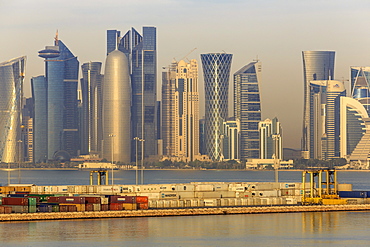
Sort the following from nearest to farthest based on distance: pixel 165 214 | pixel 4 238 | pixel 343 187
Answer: pixel 4 238 → pixel 165 214 → pixel 343 187

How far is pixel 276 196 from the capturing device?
95.4 m

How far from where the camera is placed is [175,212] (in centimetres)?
8531

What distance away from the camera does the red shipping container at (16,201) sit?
3191 inches

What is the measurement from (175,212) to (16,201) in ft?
48.8

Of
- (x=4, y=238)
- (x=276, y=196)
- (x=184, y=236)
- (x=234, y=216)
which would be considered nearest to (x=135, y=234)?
(x=184, y=236)

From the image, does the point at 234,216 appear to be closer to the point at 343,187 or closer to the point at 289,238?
the point at 289,238

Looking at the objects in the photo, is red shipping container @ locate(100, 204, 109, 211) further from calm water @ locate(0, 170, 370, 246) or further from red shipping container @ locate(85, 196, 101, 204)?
calm water @ locate(0, 170, 370, 246)

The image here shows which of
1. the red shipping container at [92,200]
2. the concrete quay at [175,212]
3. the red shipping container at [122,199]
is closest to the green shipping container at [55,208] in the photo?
the concrete quay at [175,212]

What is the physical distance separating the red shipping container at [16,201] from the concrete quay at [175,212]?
226 cm

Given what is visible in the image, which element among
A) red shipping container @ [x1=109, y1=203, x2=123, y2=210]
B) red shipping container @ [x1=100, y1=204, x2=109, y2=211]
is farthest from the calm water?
red shipping container @ [x1=100, y1=204, x2=109, y2=211]

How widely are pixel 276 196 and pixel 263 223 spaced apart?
1708 cm

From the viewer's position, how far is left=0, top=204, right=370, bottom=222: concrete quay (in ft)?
260

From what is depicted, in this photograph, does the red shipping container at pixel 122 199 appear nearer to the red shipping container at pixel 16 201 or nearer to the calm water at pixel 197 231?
the calm water at pixel 197 231

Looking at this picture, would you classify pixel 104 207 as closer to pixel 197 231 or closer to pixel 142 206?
pixel 142 206
